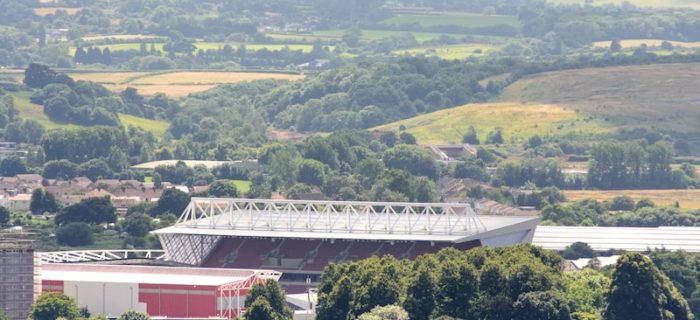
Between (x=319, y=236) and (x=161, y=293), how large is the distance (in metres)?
15.3

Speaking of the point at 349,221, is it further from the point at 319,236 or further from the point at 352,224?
the point at 319,236

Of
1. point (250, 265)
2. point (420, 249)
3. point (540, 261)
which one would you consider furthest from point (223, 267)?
point (540, 261)

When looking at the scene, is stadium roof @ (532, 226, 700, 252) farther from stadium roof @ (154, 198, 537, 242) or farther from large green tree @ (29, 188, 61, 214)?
large green tree @ (29, 188, 61, 214)

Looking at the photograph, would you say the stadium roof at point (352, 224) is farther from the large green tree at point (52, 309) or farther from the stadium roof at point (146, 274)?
the large green tree at point (52, 309)

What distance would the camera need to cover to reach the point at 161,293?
128m

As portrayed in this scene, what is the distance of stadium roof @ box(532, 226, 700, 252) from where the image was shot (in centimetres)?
15700

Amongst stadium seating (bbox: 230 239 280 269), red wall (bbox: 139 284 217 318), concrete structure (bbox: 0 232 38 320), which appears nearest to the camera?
concrete structure (bbox: 0 232 38 320)

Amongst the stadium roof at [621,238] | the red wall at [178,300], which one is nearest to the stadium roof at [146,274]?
the red wall at [178,300]

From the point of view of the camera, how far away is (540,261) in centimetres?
12194

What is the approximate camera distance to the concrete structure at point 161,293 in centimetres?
12650

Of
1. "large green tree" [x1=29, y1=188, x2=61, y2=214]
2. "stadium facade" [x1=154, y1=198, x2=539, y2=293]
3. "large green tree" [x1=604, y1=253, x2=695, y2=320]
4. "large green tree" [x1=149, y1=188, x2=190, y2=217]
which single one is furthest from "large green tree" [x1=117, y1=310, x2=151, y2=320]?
"large green tree" [x1=29, y1=188, x2=61, y2=214]

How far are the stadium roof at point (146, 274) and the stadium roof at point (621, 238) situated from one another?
2782 centimetres

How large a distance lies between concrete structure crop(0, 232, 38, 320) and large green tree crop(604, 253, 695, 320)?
25.6 meters

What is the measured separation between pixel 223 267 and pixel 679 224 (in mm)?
45211
